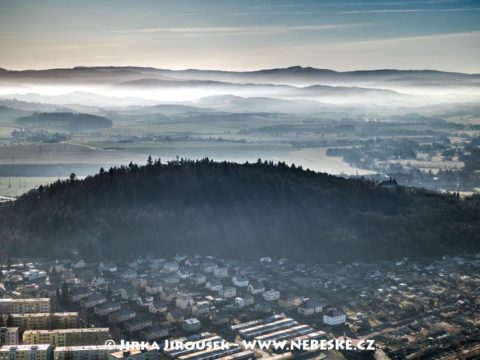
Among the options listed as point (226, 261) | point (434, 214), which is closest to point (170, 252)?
point (226, 261)

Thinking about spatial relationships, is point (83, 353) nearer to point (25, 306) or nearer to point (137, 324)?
point (137, 324)

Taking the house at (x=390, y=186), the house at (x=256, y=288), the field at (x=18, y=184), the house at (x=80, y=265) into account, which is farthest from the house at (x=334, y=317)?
the field at (x=18, y=184)

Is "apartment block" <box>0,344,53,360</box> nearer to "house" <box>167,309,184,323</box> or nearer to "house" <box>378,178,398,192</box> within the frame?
"house" <box>167,309,184,323</box>

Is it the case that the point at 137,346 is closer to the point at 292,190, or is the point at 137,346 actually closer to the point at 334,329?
the point at 334,329

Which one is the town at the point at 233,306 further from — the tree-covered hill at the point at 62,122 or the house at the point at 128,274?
the tree-covered hill at the point at 62,122

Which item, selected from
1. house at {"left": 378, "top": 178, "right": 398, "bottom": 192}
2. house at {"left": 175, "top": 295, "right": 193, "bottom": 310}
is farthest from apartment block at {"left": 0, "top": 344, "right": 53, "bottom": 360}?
house at {"left": 378, "top": 178, "right": 398, "bottom": 192}

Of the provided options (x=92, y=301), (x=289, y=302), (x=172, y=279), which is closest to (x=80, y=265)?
(x=172, y=279)

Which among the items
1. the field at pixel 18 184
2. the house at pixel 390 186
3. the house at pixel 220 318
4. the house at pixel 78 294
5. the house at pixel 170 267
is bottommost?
the house at pixel 220 318

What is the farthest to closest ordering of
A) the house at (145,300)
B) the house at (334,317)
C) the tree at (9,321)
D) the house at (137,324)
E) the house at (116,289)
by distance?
the house at (116,289) < the house at (145,300) < the house at (334,317) < the house at (137,324) < the tree at (9,321)
